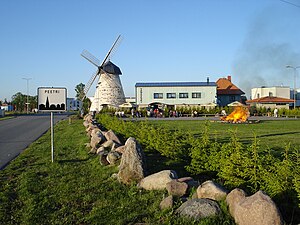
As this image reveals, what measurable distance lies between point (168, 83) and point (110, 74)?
41.3ft

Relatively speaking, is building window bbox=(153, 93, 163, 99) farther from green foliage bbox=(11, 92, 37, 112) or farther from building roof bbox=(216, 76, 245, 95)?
green foliage bbox=(11, 92, 37, 112)

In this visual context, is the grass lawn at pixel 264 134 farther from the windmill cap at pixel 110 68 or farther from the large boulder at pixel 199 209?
the windmill cap at pixel 110 68

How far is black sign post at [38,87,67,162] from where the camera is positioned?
473 inches

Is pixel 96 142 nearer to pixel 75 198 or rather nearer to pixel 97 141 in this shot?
pixel 97 141

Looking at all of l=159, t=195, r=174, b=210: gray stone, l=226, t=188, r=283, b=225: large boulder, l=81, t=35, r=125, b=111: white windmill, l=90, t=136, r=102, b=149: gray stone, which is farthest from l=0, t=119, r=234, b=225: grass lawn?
l=81, t=35, r=125, b=111: white windmill

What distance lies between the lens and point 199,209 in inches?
227

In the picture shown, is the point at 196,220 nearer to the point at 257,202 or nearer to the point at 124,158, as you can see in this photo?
the point at 257,202

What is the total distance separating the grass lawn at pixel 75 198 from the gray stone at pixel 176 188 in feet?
0.63

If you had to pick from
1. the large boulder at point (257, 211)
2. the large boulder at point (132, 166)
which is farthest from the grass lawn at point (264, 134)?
the large boulder at point (257, 211)

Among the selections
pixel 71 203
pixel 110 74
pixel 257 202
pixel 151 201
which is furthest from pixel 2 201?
pixel 110 74

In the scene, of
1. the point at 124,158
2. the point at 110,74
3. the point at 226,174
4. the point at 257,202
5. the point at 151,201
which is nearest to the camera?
the point at 257,202

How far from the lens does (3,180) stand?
9.49 m

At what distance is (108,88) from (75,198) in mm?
64211

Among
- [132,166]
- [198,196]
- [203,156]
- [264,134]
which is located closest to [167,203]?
[198,196]
